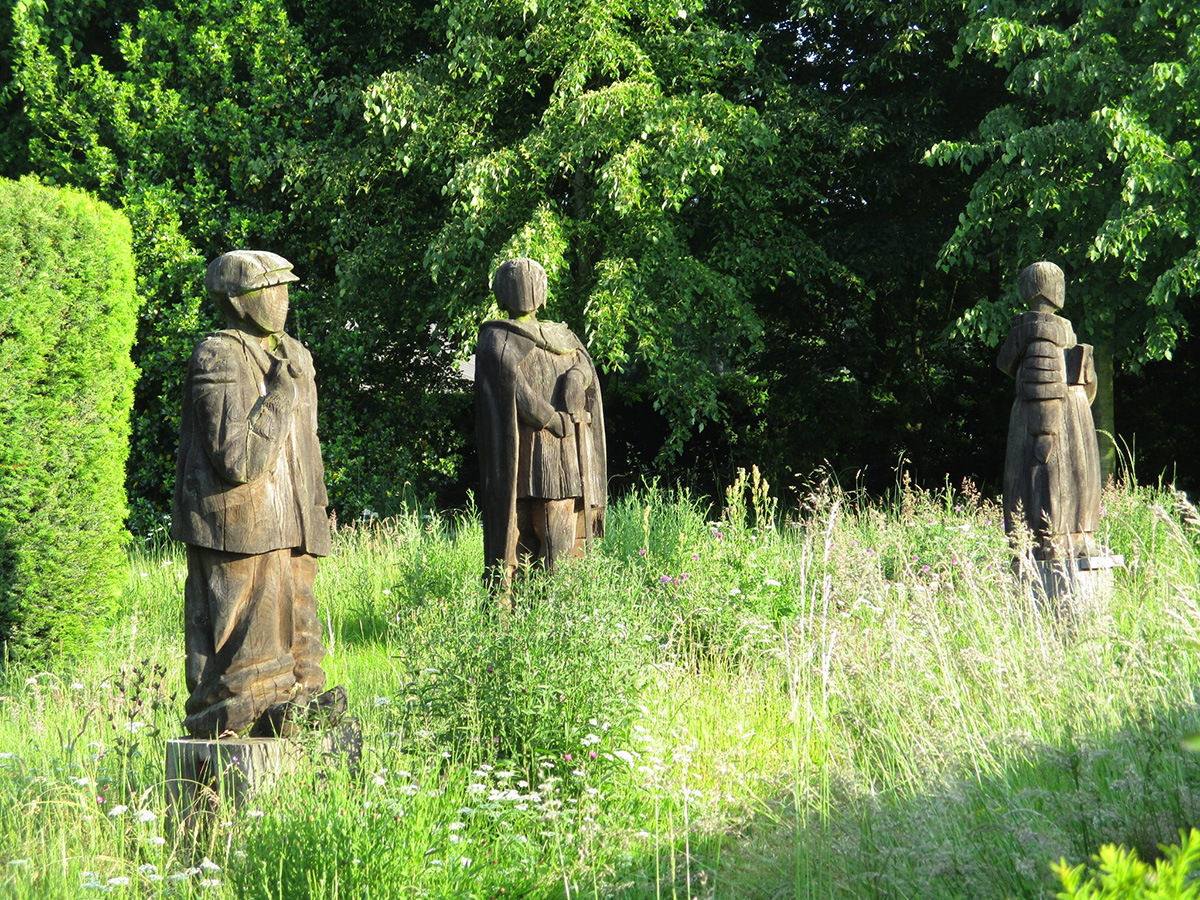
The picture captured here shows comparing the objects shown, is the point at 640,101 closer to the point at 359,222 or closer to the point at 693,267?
the point at 693,267

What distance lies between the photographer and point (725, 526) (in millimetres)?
7711

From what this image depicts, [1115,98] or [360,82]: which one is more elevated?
[360,82]

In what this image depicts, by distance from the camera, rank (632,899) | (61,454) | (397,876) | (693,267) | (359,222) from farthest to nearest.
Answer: (359,222), (693,267), (61,454), (632,899), (397,876)

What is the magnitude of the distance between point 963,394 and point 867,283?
2.30m

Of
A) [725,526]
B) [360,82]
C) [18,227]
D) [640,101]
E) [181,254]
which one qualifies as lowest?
[725,526]

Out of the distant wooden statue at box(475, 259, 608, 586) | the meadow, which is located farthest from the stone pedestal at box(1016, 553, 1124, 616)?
the distant wooden statue at box(475, 259, 608, 586)

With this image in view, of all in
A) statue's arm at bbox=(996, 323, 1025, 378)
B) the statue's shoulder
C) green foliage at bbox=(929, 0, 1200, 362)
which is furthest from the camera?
green foliage at bbox=(929, 0, 1200, 362)

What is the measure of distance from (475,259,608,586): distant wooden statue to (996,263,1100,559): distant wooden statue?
2551 mm

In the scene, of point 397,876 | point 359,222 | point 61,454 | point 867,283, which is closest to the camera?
point 397,876

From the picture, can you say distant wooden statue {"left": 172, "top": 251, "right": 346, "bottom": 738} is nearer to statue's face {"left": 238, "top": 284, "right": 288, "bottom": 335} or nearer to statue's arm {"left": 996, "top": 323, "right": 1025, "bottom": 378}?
statue's face {"left": 238, "top": 284, "right": 288, "bottom": 335}

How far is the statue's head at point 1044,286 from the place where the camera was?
677cm

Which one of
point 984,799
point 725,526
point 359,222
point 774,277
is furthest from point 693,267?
point 984,799

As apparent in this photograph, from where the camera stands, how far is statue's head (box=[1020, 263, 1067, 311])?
677cm

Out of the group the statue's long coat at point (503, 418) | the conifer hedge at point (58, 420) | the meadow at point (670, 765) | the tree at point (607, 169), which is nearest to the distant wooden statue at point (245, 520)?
the meadow at point (670, 765)
